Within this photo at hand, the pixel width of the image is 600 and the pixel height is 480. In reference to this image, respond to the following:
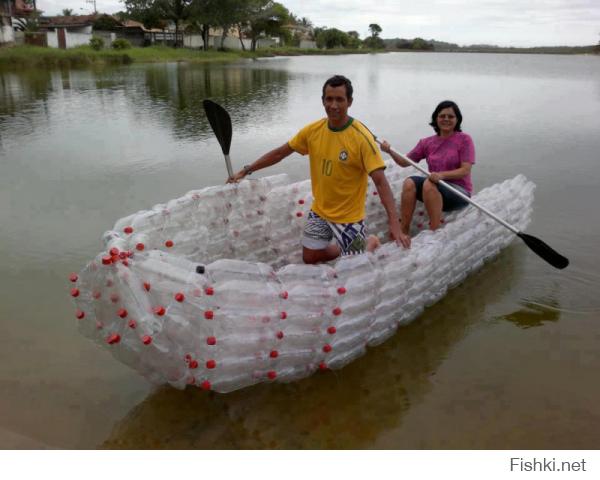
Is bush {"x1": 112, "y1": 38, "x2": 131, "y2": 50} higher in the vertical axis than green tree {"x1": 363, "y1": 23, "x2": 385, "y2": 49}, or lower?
lower

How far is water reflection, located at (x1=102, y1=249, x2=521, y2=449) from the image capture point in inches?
117

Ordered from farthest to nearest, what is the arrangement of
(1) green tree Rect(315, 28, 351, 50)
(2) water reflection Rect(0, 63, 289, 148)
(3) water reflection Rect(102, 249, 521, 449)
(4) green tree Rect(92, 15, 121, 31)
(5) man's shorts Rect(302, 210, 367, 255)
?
(1) green tree Rect(315, 28, 351, 50), (4) green tree Rect(92, 15, 121, 31), (2) water reflection Rect(0, 63, 289, 148), (5) man's shorts Rect(302, 210, 367, 255), (3) water reflection Rect(102, 249, 521, 449)

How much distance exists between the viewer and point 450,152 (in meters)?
4.82

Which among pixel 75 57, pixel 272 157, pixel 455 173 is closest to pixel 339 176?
pixel 272 157

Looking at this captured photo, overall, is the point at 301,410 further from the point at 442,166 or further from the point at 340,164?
the point at 442,166

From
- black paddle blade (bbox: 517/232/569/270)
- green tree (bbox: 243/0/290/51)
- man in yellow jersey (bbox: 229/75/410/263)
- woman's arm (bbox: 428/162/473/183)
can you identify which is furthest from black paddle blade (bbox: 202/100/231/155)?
green tree (bbox: 243/0/290/51)

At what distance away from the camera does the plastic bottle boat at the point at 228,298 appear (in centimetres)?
270

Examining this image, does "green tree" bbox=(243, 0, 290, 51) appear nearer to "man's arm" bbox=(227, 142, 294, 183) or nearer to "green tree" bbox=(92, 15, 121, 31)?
"green tree" bbox=(92, 15, 121, 31)

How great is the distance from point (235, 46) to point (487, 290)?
72.7 metres

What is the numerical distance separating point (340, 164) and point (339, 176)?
9cm

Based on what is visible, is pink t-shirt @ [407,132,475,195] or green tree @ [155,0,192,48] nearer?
pink t-shirt @ [407,132,475,195]

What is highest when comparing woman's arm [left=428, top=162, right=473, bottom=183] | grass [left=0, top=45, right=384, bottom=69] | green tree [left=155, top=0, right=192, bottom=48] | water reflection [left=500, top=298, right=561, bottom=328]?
green tree [left=155, top=0, right=192, bottom=48]

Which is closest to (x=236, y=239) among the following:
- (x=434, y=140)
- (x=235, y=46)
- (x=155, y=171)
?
(x=434, y=140)

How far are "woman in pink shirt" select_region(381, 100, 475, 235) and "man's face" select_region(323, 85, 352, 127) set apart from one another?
3.59 feet
